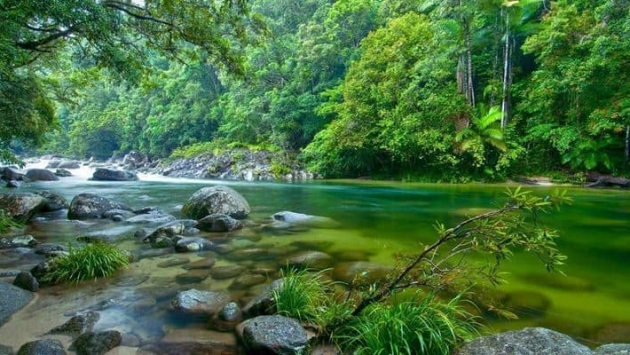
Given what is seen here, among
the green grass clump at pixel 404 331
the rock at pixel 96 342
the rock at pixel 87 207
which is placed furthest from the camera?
the rock at pixel 87 207

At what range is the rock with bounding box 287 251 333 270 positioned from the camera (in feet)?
19.8

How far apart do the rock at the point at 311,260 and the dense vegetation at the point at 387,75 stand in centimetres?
527

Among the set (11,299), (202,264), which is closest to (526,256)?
(202,264)

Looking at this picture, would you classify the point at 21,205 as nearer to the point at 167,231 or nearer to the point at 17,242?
the point at 17,242

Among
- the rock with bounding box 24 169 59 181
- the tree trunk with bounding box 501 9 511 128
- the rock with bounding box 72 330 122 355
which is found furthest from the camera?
the rock with bounding box 24 169 59 181

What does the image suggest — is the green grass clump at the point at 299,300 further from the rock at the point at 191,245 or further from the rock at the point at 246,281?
the rock at the point at 191,245

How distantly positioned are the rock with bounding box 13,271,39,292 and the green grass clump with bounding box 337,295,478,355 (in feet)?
13.9

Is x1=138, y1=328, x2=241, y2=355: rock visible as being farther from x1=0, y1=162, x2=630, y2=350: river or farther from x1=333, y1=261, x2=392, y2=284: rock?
x1=333, y1=261, x2=392, y2=284: rock

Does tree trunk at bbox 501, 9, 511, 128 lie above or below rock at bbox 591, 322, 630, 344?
above

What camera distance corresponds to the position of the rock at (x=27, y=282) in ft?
16.2

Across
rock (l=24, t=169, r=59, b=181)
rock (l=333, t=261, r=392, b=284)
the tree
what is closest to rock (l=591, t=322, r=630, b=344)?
rock (l=333, t=261, r=392, b=284)

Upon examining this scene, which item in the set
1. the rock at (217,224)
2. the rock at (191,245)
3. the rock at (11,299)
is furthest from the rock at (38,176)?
the rock at (11,299)

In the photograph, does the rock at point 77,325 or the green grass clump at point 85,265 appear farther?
the green grass clump at point 85,265

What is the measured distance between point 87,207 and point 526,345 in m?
11.8
